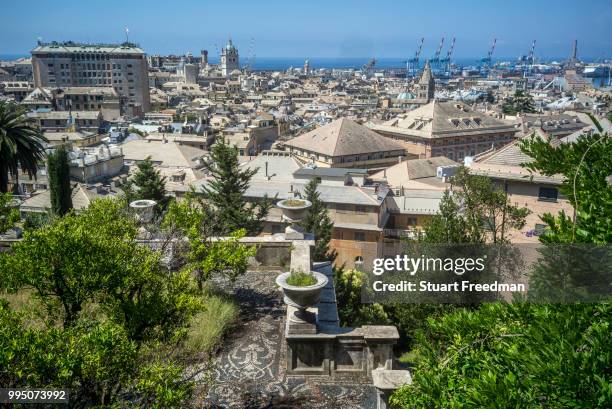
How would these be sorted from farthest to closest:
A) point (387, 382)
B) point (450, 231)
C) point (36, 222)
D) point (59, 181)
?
1. point (59, 181)
2. point (36, 222)
3. point (450, 231)
4. point (387, 382)

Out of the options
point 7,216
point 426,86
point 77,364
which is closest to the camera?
point 77,364

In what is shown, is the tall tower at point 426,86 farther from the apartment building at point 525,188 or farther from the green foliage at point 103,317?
the green foliage at point 103,317

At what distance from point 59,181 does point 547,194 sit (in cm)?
2623

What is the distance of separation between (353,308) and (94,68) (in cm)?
15488

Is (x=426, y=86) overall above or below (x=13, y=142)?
above

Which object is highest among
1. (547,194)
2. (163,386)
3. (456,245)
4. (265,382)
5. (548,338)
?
(548,338)

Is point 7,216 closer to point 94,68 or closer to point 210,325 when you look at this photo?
point 210,325

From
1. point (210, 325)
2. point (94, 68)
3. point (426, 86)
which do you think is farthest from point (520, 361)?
point (94, 68)

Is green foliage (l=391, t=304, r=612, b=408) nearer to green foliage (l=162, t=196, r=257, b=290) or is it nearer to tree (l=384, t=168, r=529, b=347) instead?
tree (l=384, t=168, r=529, b=347)

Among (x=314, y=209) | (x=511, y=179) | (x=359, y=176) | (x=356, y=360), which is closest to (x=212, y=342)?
(x=356, y=360)

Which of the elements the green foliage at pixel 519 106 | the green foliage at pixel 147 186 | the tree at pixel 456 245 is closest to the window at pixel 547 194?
the tree at pixel 456 245

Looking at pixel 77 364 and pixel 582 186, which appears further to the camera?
pixel 582 186

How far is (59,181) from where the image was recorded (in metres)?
29.6

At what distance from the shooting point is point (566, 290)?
624cm
